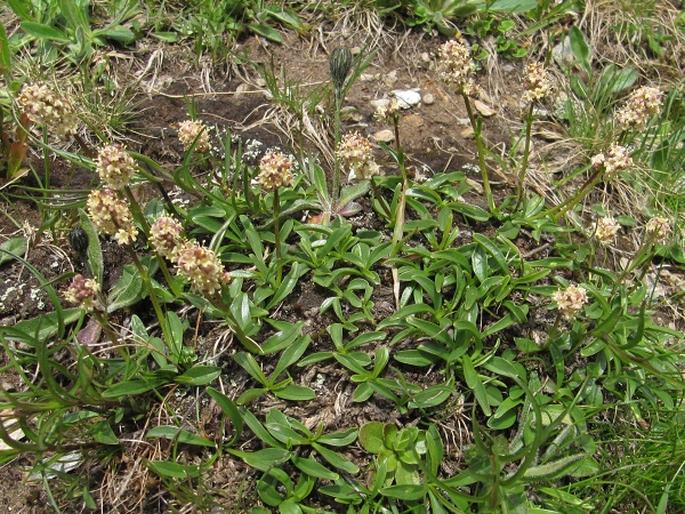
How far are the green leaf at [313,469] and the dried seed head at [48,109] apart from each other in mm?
1659

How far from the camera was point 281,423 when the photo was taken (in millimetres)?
2766

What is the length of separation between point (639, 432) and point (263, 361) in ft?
5.52

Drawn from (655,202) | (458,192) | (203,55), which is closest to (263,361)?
(458,192)

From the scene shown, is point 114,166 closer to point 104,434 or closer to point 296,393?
point 104,434

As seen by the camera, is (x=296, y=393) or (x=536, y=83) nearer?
(x=296, y=393)

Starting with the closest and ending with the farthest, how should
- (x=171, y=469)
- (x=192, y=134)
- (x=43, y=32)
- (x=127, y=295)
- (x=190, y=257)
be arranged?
(x=190, y=257) → (x=171, y=469) → (x=127, y=295) → (x=192, y=134) → (x=43, y=32)

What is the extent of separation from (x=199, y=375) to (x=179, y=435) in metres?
0.27

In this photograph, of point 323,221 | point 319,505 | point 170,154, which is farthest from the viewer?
point 170,154

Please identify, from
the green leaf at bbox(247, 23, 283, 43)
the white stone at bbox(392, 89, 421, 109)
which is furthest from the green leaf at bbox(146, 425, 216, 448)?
the green leaf at bbox(247, 23, 283, 43)

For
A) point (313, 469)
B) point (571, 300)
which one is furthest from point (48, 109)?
point (571, 300)

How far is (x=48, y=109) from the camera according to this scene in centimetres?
262

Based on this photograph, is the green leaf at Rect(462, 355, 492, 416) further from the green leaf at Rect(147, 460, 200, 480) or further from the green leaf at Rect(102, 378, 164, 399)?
the green leaf at Rect(102, 378, 164, 399)

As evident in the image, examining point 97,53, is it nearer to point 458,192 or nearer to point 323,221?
point 323,221

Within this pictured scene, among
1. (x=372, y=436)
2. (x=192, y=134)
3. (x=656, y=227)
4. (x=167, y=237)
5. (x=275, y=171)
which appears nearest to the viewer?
(x=167, y=237)
